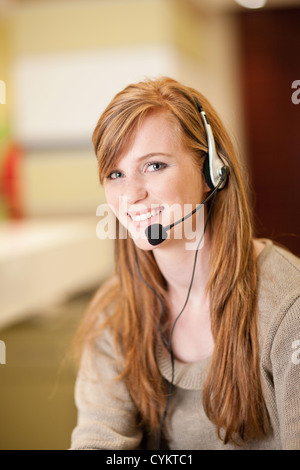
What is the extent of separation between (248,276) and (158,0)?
2480mm

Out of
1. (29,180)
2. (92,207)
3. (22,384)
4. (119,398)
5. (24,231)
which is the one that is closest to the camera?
(119,398)

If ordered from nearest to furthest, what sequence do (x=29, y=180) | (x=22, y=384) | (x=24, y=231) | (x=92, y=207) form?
(x=22, y=384) < (x=24, y=231) < (x=92, y=207) < (x=29, y=180)

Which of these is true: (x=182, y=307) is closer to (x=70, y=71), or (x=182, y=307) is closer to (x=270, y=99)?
(x=70, y=71)

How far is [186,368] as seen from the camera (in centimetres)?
94

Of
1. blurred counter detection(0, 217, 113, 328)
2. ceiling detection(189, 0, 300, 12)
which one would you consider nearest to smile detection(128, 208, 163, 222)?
blurred counter detection(0, 217, 113, 328)

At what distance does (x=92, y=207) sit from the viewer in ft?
9.59

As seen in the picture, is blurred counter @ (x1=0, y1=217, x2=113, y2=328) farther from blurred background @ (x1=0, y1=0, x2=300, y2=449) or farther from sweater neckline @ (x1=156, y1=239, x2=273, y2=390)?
sweater neckline @ (x1=156, y1=239, x2=273, y2=390)

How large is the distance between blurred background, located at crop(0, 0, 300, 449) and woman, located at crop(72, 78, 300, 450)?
0.11m

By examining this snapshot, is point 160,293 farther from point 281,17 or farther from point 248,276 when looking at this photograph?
point 281,17

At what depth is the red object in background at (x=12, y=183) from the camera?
9.72 ft

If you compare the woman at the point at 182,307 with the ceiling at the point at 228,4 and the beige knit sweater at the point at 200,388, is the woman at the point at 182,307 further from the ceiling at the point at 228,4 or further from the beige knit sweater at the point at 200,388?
the ceiling at the point at 228,4

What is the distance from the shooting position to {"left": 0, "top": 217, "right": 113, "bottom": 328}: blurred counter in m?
1.71

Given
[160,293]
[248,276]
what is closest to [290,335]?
[248,276]

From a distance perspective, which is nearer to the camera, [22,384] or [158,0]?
[22,384]
